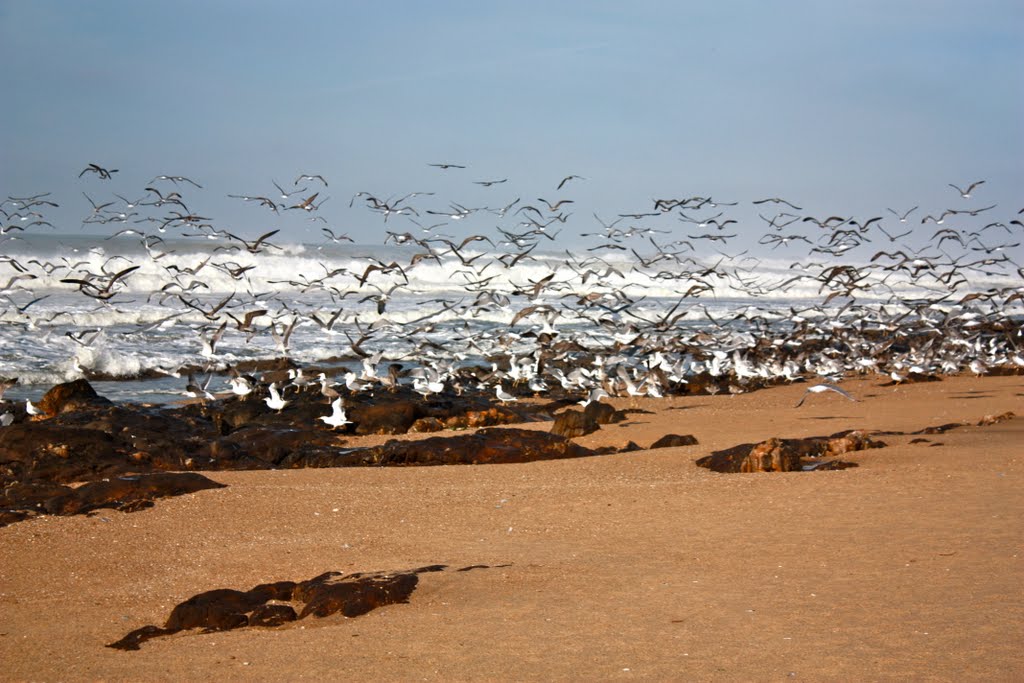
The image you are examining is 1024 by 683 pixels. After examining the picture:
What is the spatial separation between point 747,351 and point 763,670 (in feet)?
50.7

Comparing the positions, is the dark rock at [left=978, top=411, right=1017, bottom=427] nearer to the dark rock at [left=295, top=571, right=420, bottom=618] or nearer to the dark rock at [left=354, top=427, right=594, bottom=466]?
the dark rock at [left=354, top=427, right=594, bottom=466]

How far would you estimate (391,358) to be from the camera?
67.9ft

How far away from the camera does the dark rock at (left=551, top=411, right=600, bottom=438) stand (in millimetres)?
11781

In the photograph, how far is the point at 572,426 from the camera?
38.9ft

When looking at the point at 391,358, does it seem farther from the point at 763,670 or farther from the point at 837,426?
the point at 763,670

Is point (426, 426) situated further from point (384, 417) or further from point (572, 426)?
point (572, 426)

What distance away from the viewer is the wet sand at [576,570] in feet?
14.8

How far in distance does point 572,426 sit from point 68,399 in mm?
6054

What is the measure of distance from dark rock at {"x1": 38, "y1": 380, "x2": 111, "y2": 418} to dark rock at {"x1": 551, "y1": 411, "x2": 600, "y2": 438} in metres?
5.59

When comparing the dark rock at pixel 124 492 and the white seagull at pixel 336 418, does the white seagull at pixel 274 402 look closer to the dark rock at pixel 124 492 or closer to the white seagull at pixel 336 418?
Answer: the white seagull at pixel 336 418

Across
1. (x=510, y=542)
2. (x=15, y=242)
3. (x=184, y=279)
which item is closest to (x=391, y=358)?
Result: (x=510, y=542)

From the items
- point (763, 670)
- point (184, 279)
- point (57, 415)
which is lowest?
point (763, 670)

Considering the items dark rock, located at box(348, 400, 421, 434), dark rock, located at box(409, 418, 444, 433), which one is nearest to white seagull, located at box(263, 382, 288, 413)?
dark rock, located at box(348, 400, 421, 434)

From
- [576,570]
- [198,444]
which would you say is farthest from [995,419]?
[198,444]
